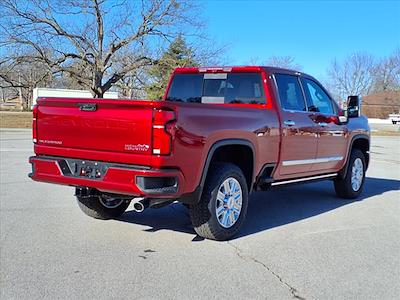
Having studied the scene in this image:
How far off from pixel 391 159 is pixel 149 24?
20.2m

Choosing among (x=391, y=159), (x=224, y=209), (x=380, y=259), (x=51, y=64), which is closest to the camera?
(x=380, y=259)

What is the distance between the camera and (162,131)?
164 inches

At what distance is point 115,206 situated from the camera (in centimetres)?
591

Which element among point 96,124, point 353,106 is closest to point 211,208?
point 96,124

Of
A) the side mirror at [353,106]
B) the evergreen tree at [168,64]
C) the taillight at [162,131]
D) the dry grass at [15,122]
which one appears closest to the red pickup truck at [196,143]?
the taillight at [162,131]

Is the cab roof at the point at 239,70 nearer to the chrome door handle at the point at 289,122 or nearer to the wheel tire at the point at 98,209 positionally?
the chrome door handle at the point at 289,122

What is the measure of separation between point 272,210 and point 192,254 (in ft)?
8.09

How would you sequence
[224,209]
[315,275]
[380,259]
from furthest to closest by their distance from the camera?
[224,209]
[380,259]
[315,275]

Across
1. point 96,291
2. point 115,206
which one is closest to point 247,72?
point 115,206

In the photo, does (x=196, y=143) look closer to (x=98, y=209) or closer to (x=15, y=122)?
(x=98, y=209)

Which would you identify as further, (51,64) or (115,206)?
(51,64)

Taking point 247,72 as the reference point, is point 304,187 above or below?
below

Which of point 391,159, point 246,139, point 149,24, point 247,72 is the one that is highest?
point 149,24

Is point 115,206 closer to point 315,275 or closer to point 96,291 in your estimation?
point 96,291
